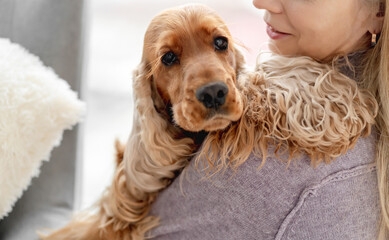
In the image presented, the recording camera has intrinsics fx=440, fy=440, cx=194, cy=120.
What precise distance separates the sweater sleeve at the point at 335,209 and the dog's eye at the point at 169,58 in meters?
0.47

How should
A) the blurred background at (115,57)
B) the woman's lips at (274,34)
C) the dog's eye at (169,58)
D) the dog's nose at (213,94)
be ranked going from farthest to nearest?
the blurred background at (115,57) → the woman's lips at (274,34) → the dog's eye at (169,58) → the dog's nose at (213,94)

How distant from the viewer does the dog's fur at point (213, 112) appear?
105 cm

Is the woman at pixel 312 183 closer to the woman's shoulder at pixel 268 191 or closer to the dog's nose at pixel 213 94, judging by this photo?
the woman's shoulder at pixel 268 191

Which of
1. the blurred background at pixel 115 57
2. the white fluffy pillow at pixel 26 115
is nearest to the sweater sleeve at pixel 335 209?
the white fluffy pillow at pixel 26 115

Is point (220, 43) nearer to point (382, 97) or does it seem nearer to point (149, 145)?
point (149, 145)

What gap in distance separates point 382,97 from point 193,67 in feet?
1.58

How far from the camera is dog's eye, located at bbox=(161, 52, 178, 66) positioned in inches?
45.6

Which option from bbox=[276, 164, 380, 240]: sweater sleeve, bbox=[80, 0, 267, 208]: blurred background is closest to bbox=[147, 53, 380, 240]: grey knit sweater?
bbox=[276, 164, 380, 240]: sweater sleeve

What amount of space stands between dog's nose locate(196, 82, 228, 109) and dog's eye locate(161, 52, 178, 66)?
161 millimetres

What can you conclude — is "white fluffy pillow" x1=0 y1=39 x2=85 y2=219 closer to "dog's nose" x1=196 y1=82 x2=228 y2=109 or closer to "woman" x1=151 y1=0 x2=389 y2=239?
"woman" x1=151 y1=0 x2=389 y2=239

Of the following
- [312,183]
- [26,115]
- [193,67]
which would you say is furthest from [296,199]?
[26,115]

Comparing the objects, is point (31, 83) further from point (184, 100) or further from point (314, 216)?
point (314, 216)

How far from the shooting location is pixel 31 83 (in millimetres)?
1334

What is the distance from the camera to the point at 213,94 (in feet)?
3.38
